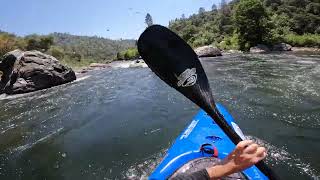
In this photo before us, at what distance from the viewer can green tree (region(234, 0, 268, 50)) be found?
93.3 feet

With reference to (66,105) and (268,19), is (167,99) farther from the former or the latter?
(268,19)

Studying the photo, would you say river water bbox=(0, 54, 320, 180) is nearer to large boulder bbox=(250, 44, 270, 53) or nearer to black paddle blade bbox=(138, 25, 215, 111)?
black paddle blade bbox=(138, 25, 215, 111)

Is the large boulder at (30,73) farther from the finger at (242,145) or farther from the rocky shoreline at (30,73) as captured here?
the finger at (242,145)

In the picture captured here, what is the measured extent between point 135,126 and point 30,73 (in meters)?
9.42

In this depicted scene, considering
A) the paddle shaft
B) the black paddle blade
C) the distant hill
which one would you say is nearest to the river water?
the black paddle blade

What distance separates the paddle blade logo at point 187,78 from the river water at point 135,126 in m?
3.11

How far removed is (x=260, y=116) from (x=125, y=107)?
404cm

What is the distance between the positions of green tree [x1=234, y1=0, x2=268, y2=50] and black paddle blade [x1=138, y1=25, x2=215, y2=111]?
2692 centimetres

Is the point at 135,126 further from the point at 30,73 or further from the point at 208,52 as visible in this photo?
the point at 208,52

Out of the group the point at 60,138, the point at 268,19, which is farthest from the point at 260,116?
the point at 268,19

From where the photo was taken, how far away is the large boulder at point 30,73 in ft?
48.9

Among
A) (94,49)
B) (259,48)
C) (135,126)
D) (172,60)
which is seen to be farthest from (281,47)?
(94,49)

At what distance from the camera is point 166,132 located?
23.2ft

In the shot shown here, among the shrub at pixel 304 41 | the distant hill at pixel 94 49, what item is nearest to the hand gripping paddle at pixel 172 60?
the shrub at pixel 304 41
